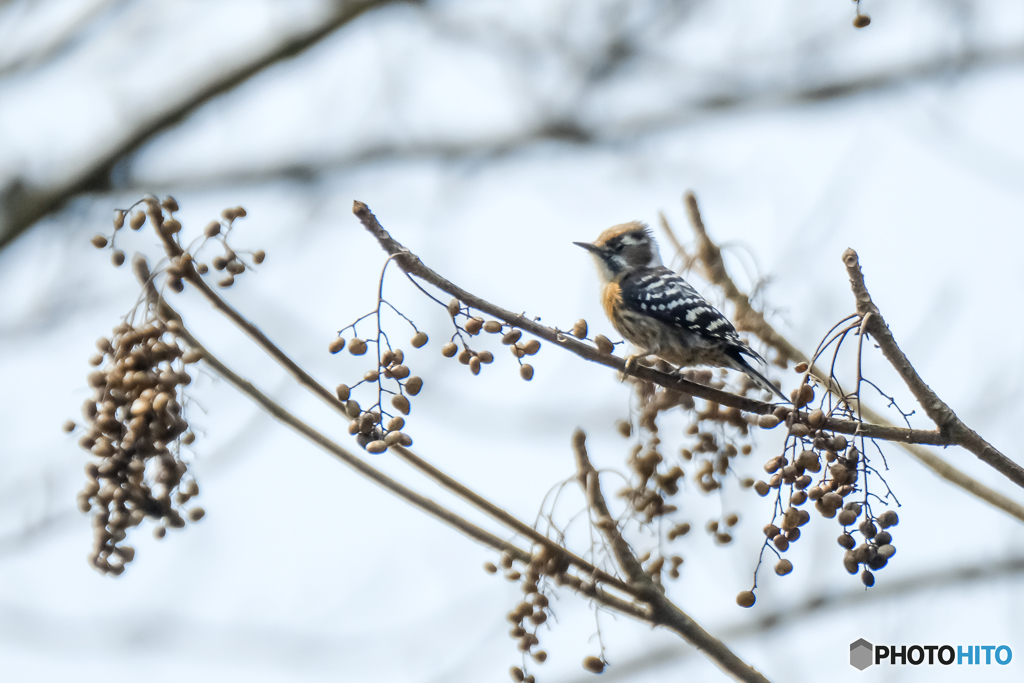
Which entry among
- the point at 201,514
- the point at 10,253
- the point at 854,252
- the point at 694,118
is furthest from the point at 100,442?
the point at 694,118

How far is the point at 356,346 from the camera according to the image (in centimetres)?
241

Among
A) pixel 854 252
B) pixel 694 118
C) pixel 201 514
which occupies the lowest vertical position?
pixel 201 514

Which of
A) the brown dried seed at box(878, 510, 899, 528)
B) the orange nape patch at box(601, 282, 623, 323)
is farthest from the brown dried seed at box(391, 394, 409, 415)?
the orange nape patch at box(601, 282, 623, 323)

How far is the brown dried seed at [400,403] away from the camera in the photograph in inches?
89.4

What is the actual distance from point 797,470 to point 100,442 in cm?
184

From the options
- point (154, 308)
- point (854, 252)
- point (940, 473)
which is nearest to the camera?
point (854, 252)

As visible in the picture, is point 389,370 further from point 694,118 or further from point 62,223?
point 694,118

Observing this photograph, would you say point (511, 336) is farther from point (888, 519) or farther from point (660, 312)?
point (660, 312)

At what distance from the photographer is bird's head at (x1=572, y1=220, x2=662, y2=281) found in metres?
5.25

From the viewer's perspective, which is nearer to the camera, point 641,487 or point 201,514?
point 201,514

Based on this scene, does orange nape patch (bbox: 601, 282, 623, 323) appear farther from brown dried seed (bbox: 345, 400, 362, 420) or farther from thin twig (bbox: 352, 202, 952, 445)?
brown dried seed (bbox: 345, 400, 362, 420)

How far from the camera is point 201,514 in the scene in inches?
102

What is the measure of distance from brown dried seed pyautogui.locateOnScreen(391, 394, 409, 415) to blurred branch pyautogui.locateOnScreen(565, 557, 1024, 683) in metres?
4.94

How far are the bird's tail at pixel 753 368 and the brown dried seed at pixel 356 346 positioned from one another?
1803mm
